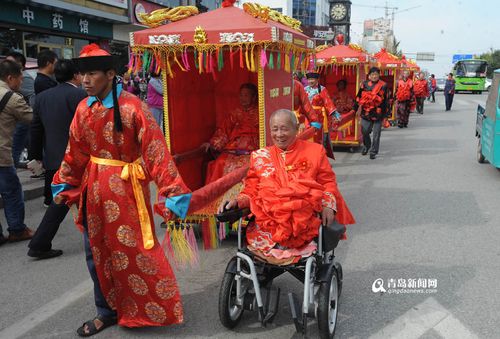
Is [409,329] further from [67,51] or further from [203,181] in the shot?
[67,51]

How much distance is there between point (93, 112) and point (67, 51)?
14152mm

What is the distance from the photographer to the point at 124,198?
10.2ft

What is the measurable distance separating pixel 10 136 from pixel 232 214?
3070mm

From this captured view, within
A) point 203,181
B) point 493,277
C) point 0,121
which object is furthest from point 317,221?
point 0,121

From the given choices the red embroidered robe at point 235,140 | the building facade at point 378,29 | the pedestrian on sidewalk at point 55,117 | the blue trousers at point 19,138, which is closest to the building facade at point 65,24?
the blue trousers at point 19,138

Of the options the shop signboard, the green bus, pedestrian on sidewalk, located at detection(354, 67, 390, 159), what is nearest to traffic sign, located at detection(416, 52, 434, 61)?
the green bus

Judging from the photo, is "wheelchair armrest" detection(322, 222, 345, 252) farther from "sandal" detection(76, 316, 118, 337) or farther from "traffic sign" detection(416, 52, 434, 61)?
"traffic sign" detection(416, 52, 434, 61)

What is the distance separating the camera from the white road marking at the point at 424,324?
3.23 meters

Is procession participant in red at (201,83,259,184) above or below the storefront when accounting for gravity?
below

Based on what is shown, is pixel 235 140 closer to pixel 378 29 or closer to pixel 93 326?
pixel 93 326

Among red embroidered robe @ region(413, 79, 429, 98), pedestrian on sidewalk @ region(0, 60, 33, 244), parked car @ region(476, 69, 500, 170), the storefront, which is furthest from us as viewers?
red embroidered robe @ region(413, 79, 429, 98)

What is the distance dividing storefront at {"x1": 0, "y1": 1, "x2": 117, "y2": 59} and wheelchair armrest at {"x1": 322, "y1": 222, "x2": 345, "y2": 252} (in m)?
11.8

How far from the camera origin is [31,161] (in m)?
5.11

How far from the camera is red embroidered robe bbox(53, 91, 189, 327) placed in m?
3.07
